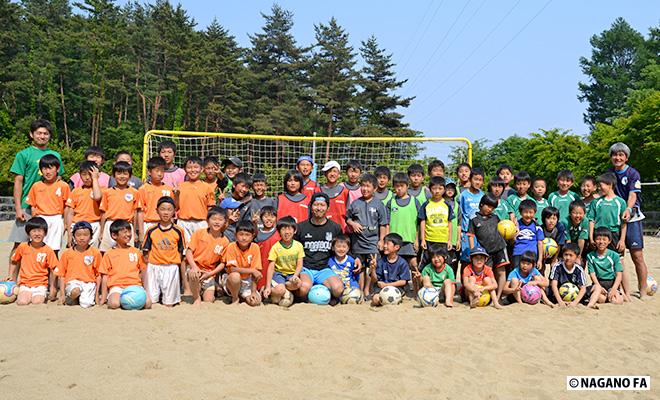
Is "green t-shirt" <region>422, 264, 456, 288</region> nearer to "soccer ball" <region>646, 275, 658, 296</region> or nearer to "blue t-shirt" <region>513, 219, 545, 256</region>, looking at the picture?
"blue t-shirt" <region>513, 219, 545, 256</region>

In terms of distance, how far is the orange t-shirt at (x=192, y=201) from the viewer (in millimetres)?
6848

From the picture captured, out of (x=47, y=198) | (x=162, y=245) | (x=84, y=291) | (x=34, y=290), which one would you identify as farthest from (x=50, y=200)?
(x=162, y=245)

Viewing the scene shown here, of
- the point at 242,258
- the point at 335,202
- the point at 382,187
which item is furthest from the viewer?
the point at 382,187

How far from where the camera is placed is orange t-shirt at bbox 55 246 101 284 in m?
6.05

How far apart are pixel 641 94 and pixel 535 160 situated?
27.8 feet

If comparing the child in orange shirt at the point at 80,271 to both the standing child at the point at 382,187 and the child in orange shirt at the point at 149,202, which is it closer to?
the child in orange shirt at the point at 149,202

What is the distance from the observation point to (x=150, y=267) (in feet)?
20.4

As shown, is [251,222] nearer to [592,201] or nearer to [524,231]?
[524,231]

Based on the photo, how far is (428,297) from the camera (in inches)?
249

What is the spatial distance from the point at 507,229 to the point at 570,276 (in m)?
0.93

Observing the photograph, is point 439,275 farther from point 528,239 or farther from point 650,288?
point 650,288

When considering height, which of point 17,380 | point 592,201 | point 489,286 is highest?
point 592,201


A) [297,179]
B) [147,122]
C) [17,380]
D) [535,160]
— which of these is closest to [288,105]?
[147,122]

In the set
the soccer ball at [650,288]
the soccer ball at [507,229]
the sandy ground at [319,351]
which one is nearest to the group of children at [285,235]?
the soccer ball at [507,229]
